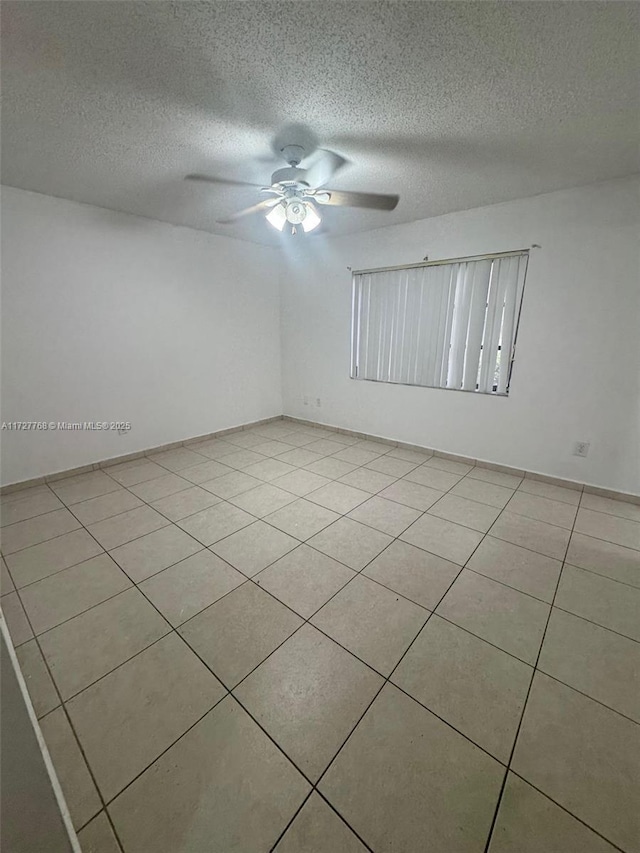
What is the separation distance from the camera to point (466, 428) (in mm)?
3383

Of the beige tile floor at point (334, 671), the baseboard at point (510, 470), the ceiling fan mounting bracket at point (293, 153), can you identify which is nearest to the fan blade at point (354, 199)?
the ceiling fan mounting bracket at point (293, 153)

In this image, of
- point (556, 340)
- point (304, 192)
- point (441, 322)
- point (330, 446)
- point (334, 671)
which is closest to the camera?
point (334, 671)

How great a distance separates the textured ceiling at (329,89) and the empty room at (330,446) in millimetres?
16

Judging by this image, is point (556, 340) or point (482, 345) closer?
point (556, 340)

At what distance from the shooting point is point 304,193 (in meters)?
2.04

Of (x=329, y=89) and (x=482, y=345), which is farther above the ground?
(x=329, y=89)

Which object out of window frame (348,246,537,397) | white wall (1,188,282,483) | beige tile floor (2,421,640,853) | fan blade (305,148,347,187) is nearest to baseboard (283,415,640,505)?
beige tile floor (2,421,640,853)

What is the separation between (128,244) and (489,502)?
13.2 ft

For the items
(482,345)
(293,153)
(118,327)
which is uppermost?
(293,153)

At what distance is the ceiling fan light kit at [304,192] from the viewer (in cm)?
196

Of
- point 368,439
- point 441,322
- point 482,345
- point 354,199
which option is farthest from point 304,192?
point 368,439

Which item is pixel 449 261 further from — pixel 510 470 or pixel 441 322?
Answer: pixel 510 470

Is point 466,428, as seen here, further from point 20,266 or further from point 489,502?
point 20,266

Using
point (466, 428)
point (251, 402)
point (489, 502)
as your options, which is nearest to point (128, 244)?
point (251, 402)
